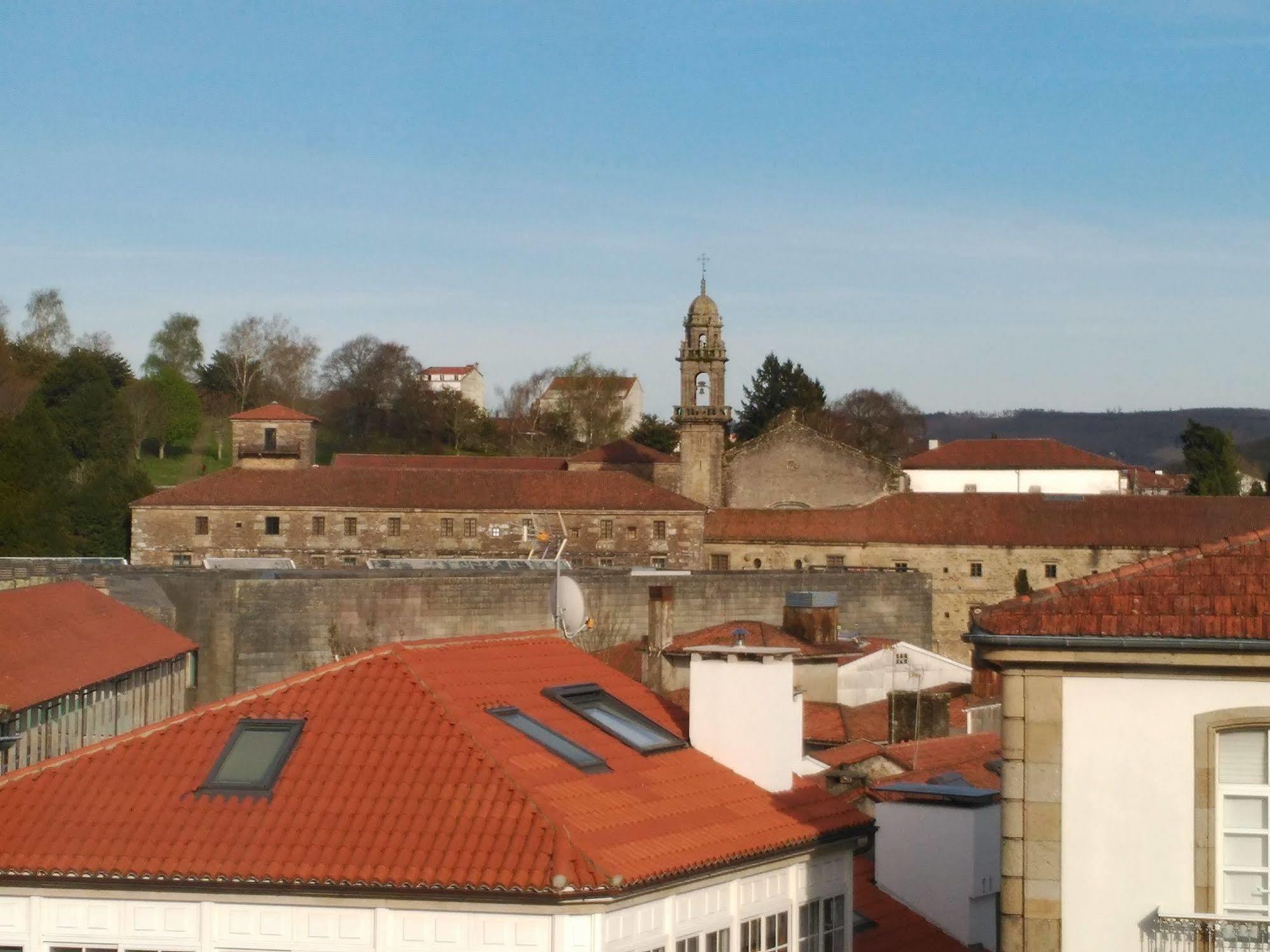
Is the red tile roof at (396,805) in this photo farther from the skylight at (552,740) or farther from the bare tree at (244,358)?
the bare tree at (244,358)

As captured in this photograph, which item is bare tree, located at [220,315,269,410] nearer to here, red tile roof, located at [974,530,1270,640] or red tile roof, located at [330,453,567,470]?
red tile roof, located at [330,453,567,470]

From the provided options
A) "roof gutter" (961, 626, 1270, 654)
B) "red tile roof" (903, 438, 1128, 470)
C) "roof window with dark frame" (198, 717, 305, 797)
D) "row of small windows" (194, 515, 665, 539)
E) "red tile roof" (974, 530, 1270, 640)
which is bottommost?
"roof window with dark frame" (198, 717, 305, 797)

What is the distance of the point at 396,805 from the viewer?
10.6 metres

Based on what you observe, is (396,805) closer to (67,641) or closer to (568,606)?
(568,606)

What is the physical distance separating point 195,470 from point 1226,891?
85.8 meters

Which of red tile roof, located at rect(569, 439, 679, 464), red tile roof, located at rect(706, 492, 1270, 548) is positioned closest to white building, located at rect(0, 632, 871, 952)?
red tile roof, located at rect(706, 492, 1270, 548)

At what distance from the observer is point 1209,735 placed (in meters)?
7.92

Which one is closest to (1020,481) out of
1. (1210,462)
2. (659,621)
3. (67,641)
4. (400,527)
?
(1210,462)

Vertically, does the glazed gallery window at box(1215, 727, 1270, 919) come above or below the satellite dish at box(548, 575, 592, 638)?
below

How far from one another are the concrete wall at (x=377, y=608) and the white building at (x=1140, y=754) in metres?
29.0

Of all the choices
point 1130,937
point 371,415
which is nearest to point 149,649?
point 1130,937

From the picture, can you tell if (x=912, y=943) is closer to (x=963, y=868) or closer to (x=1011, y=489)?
(x=963, y=868)

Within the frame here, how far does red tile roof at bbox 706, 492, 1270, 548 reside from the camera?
57.9 meters

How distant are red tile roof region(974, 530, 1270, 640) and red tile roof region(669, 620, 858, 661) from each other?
16.2 meters
